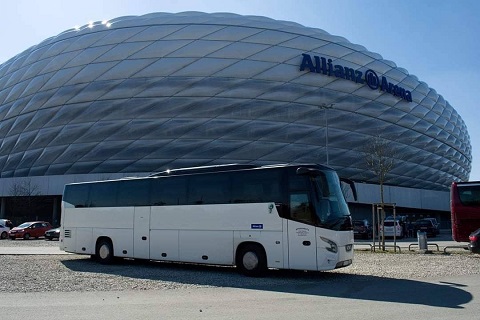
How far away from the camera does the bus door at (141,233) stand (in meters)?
15.1

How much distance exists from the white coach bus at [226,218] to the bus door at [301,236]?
27 millimetres

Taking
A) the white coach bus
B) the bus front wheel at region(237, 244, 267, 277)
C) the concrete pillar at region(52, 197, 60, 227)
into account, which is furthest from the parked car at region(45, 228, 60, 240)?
the bus front wheel at region(237, 244, 267, 277)

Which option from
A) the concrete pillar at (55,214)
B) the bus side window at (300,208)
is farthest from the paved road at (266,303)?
the concrete pillar at (55,214)

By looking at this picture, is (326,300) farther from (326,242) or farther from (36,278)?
(36,278)

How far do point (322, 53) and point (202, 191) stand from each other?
34.4 meters

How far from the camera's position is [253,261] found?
12609 millimetres

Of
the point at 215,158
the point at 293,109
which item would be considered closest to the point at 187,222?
the point at 215,158

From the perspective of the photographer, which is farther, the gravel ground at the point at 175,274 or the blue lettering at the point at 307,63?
the blue lettering at the point at 307,63

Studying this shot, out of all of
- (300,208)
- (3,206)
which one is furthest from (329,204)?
(3,206)

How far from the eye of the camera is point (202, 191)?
548 inches

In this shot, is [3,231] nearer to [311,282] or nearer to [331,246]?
[311,282]

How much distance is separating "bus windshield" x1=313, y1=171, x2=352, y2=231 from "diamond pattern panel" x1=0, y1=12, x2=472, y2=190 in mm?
26149

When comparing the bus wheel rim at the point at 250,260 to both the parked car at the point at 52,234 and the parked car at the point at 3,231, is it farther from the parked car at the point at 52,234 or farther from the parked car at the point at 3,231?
the parked car at the point at 3,231

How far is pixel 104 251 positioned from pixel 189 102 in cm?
2627
